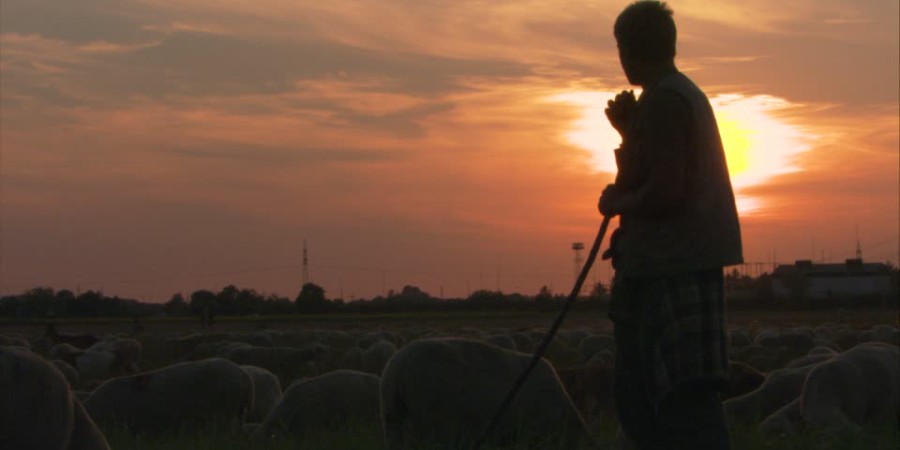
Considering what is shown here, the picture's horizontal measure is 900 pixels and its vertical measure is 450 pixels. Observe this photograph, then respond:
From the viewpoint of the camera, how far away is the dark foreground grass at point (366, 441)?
8.18 metres

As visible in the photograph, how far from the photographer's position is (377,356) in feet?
76.8

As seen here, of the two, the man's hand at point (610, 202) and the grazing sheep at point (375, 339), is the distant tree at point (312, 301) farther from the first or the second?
the man's hand at point (610, 202)

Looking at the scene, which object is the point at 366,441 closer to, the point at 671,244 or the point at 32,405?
the point at 32,405

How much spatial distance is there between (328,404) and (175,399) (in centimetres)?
185

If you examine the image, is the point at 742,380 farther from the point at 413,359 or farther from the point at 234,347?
the point at 234,347

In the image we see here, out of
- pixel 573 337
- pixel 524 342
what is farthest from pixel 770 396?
pixel 573 337

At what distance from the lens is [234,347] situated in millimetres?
25516

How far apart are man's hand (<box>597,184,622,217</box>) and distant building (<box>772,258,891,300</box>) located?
365 ft

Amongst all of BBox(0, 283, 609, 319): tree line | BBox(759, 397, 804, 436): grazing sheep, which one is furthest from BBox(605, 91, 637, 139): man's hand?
BBox(0, 283, 609, 319): tree line

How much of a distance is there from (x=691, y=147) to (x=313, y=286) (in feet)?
361

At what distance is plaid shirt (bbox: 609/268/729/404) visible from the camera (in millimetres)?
4820

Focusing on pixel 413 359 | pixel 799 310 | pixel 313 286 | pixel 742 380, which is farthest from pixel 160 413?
pixel 313 286

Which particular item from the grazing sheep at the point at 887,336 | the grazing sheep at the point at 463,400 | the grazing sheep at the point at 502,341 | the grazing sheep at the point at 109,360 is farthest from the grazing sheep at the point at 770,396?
the grazing sheep at the point at 887,336

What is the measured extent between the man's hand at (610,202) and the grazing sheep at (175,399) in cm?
719
